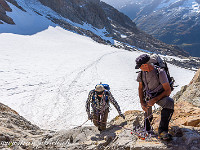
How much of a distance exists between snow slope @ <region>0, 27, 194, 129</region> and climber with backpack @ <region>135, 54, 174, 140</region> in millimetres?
5610

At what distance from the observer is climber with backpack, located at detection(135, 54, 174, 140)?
3.59 m

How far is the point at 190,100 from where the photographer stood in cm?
627

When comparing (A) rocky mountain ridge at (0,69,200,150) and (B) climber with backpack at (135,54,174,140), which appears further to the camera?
(B) climber with backpack at (135,54,174,140)

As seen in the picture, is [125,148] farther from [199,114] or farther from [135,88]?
[135,88]

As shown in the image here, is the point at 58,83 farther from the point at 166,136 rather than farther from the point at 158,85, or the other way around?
the point at 166,136

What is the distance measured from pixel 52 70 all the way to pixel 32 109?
8.66 m

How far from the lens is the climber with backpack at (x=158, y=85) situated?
3.59 m

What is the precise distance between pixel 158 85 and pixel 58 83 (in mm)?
12079

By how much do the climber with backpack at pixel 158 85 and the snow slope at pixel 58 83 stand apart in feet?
18.4

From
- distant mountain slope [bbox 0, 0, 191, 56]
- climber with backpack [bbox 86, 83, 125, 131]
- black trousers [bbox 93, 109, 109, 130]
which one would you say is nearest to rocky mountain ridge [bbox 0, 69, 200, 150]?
black trousers [bbox 93, 109, 109, 130]

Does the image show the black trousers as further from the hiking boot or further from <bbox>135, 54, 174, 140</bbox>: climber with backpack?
the hiking boot

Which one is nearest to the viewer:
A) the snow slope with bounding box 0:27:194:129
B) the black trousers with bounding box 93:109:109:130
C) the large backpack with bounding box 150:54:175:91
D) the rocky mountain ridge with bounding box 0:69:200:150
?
the rocky mountain ridge with bounding box 0:69:200:150

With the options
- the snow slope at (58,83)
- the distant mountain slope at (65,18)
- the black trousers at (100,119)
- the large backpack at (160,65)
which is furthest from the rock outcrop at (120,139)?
the distant mountain slope at (65,18)

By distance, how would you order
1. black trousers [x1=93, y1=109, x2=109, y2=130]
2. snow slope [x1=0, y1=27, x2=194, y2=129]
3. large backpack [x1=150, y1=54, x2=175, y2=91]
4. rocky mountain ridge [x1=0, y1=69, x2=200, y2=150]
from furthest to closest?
1. snow slope [x1=0, y1=27, x2=194, y2=129]
2. black trousers [x1=93, y1=109, x2=109, y2=130]
3. large backpack [x1=150, y1=54, x2=175, y2=91]
4. rocky mountain ridge [x1=0, y1=69, x2=200, y2=150]
